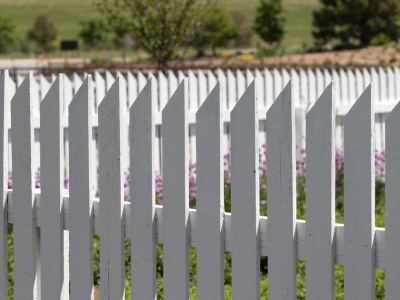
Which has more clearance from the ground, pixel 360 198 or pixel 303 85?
pixel 303 85

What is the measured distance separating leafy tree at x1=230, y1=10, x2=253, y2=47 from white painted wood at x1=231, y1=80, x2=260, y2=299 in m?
91.4

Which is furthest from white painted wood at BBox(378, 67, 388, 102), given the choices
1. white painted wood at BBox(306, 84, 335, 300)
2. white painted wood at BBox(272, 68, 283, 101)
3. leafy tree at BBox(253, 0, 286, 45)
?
leafy tree at BBox(253, 0, 286, 45)

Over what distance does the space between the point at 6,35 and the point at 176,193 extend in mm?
92060

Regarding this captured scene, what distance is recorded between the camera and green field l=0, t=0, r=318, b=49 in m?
113

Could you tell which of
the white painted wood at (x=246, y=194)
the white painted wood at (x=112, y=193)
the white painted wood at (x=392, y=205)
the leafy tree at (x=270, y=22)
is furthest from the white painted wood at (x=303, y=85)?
the leafy tree at (x=270, y=22)

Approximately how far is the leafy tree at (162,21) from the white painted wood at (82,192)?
12.1 meters

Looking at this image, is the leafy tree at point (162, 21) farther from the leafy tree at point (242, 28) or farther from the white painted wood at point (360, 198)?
the leafy tree at point (242, 28)

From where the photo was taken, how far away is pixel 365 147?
2975 millimetres

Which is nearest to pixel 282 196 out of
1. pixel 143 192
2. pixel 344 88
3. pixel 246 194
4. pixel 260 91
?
pixel 246 194

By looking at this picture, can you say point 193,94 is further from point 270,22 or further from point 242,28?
point 242,28

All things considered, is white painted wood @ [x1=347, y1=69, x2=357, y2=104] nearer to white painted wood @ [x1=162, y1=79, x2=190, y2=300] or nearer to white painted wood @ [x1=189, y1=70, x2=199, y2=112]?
white painted wood @ [x1=189, y1=70, x2=199, y2=112]

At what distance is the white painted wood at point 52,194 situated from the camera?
148 inches

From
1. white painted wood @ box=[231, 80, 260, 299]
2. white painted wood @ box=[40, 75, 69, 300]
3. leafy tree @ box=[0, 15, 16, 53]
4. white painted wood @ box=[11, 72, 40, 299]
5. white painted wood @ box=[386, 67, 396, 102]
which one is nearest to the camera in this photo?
white painted wood @ box=[231, 80, 260, 299]

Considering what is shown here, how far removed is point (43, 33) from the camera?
97875mm
